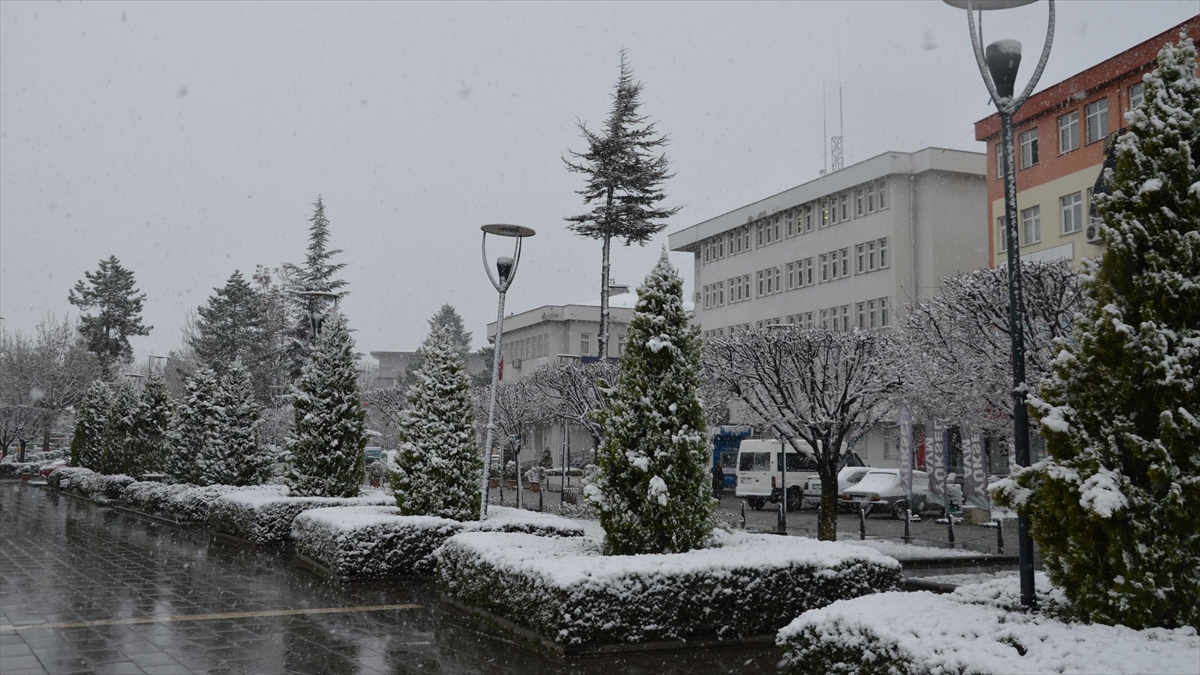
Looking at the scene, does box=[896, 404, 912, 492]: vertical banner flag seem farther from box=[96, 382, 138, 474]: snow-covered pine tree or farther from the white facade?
box=[96, 382, 138, 474]: snow-covered pine tree

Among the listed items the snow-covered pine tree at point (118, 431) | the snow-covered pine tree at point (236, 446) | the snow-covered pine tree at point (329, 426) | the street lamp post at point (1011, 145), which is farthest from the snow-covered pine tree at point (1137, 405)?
the snow-covered pine tree at point (118, 431)

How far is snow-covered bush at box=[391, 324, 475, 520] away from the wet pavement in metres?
1.87

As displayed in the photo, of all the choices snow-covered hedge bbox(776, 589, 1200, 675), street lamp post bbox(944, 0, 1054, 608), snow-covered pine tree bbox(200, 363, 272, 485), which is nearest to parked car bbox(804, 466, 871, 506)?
snow-covered pine tree bbox(200, 363, 272, 485)

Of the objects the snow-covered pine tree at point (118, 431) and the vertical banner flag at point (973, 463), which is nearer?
the vertical banner flag at point (973, 463)

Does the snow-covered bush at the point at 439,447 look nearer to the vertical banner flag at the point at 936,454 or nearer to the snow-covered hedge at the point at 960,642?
the snow-covered hedge at the point at 960,642

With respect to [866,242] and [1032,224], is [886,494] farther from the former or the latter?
[866,242]

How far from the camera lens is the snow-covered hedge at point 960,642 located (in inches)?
215

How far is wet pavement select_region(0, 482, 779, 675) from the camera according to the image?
8.98m

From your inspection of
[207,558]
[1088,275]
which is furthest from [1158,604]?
[207,558]

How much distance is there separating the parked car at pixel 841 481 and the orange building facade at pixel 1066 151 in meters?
8.73

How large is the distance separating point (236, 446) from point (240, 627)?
52.9ft

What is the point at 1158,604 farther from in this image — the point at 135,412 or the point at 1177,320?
the point at 135,412

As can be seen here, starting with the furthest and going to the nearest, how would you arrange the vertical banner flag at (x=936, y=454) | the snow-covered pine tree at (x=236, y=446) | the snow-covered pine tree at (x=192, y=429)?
1. the snow-covered pine tree at (x=192, y=429)
2. the vertical banner flag at (x=936, y=454)
3. the snow-covered pine tree at (x=236, y=446)

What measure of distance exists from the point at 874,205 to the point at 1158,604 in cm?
3946
